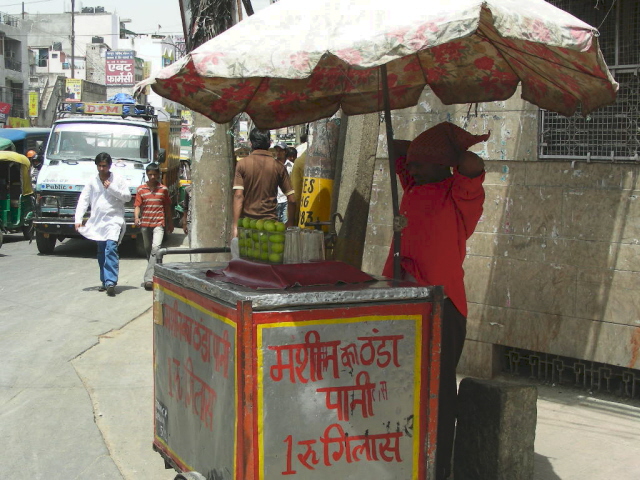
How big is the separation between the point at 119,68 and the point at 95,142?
50.0 metres

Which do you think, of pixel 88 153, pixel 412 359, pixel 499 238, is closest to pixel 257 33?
pixel 412 359

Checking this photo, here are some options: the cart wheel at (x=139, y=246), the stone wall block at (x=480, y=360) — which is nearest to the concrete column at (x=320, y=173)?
the stone wall block at (x=480, y=360)

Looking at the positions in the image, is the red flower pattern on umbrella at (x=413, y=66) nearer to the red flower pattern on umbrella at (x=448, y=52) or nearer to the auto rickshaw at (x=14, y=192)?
the red flower pattern on umbrella at (x=448, y=52)

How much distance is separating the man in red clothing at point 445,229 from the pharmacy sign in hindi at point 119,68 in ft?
200

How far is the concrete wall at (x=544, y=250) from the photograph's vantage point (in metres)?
5.29

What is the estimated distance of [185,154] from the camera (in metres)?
31.7

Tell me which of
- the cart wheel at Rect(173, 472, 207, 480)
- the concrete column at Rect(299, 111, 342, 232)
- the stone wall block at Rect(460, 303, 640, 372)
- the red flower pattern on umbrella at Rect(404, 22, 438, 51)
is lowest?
the cart wheel at Rect(173, 472, 207, 480)

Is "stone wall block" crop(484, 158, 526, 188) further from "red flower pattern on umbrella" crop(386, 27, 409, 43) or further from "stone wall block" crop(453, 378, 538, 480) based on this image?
"red flower pattern on umbrella" crop(386, 27, 409, 43)

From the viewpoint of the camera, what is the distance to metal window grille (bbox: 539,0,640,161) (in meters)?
5.32

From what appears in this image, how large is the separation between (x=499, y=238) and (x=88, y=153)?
437 inches

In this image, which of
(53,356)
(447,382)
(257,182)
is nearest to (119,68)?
(53,356)

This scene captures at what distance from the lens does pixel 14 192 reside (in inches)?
671

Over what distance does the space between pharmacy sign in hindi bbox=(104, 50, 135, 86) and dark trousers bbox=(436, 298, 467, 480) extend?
201 feet

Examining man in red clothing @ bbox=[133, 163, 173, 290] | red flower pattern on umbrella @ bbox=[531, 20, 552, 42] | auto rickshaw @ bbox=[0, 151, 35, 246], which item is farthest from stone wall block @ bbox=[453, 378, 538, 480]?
auto rickshaw @ bbox=[0, 151, 35, 246]
